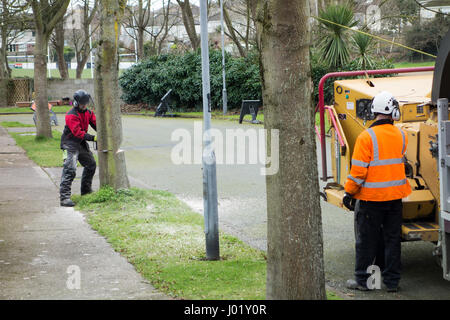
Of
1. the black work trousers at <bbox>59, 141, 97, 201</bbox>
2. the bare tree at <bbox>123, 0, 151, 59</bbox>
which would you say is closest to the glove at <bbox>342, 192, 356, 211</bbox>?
the black work trousers at <bbox>59, 141, 97, 201</bbox>

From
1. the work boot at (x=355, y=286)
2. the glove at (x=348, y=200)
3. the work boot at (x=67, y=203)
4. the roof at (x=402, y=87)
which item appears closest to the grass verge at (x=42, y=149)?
the work boot at (x=67, y=203)

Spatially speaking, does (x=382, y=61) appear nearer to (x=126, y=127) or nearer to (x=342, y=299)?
(x=126, y=127)

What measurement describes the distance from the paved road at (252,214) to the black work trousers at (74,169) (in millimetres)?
1578

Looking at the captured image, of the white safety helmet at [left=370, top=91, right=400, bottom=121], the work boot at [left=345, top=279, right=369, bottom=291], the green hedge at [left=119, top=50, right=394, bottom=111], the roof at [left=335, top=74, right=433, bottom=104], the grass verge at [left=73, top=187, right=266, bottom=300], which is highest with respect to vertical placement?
the green hedge at [left=119, top=50, right=394, bottom=111]

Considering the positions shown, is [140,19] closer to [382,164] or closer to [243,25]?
[243,25]

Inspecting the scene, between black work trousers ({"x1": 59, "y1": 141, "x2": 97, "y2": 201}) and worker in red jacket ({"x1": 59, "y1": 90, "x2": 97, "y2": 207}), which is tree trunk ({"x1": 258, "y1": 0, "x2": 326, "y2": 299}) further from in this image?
black work trousers ({"x1": 59, "y1": 141, "x2": 97, "y2": 201})

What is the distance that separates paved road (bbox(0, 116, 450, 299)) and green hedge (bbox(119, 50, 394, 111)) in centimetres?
1106

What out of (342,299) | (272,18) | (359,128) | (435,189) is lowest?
(342,299)

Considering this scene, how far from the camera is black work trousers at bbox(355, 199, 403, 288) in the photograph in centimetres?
575

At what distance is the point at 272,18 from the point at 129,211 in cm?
544

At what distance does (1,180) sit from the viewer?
12.3m

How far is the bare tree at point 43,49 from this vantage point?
59.5 feet
